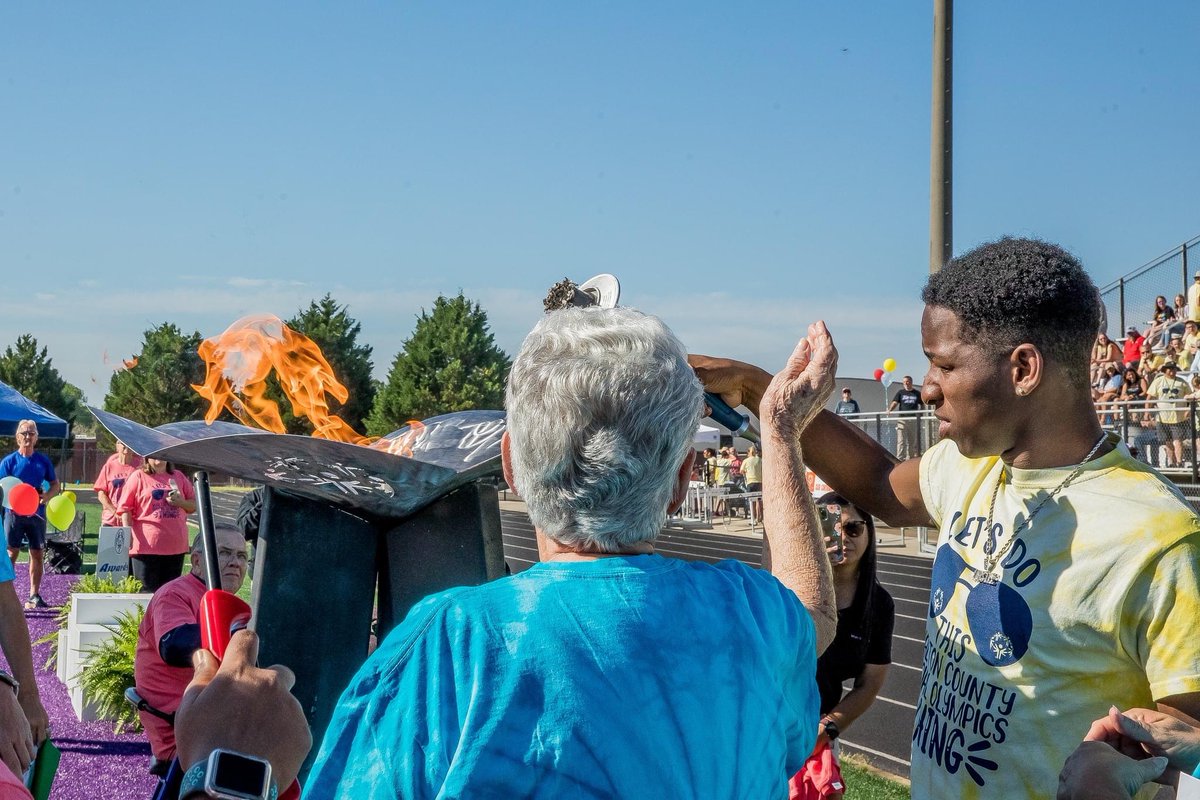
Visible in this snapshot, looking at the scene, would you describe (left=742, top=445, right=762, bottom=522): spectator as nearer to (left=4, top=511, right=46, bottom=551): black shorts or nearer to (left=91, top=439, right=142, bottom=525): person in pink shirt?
(left=4, top=511, right=46, bottom=551): black shorts

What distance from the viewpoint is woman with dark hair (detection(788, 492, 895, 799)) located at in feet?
11.7

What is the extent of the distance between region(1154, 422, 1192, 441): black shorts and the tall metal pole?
9672mm

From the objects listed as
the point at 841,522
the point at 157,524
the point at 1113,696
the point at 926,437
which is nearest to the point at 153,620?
the point at 841,522

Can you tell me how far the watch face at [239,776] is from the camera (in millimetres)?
1481

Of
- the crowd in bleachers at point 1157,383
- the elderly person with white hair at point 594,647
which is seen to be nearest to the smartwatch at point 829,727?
the elderly person with white hair at point 594,647

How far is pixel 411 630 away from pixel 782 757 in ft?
1.95

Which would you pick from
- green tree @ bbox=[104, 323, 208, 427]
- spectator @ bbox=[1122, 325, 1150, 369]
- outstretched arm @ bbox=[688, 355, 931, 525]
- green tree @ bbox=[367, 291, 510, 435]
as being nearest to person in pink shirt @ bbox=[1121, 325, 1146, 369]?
spectator @ bbox=[1122, 325, 1150, 369]

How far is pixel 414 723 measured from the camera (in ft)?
4.31

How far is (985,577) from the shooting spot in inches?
80.0

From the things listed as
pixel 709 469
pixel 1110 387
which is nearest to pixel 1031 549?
pixel 1110 387

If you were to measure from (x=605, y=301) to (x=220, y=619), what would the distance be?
40.3 inches

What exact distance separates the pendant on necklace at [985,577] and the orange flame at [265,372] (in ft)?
5.76

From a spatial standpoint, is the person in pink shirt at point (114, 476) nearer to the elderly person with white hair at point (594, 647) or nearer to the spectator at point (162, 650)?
the spectator at point (162, 650)

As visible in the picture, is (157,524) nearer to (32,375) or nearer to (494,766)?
(494,766)
